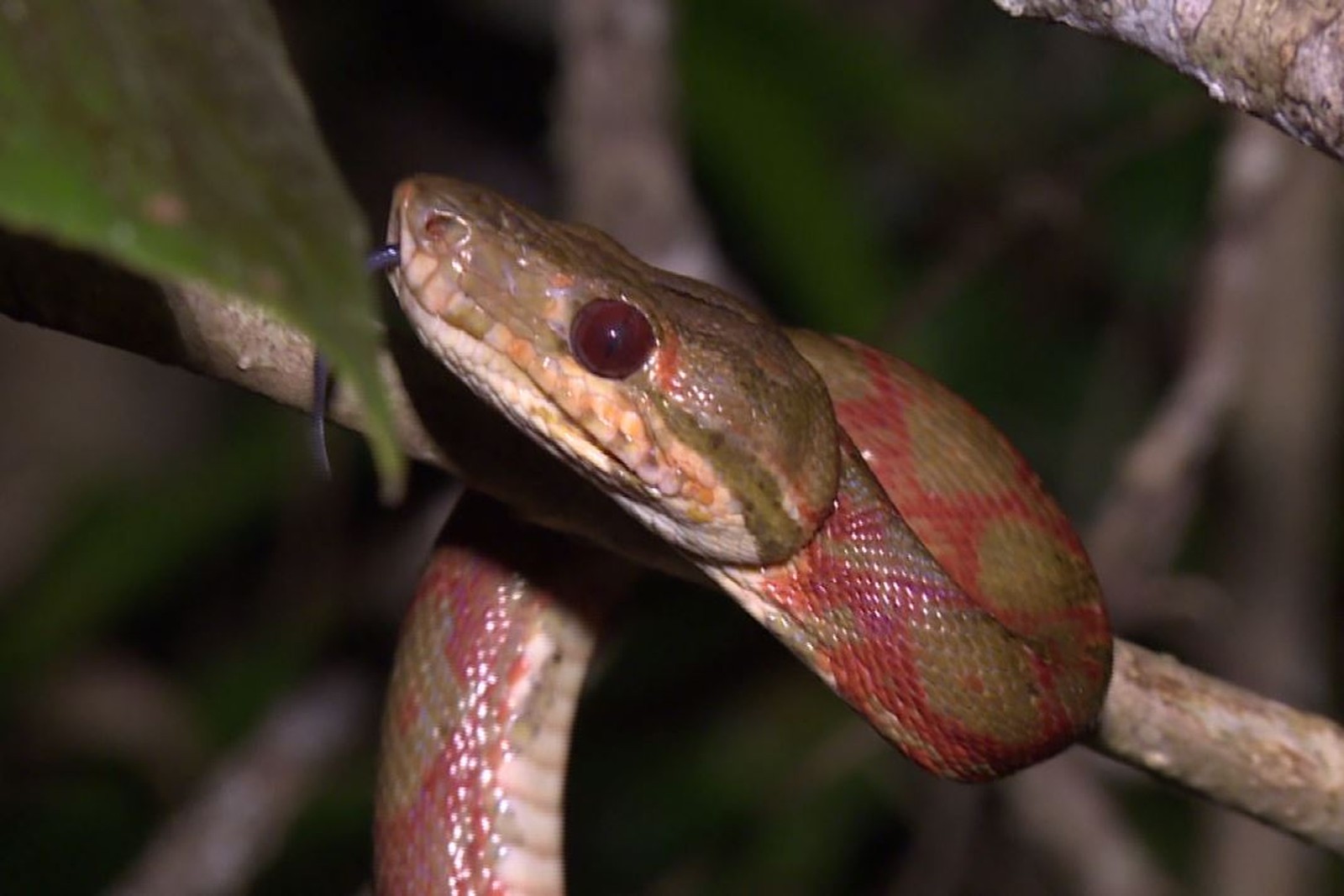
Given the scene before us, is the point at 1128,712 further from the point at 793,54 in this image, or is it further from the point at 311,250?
the point at 793,54

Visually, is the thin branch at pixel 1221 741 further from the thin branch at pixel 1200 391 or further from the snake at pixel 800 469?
the thin branch at pixel 1200 391

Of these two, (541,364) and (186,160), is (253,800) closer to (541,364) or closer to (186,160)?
(541,364)

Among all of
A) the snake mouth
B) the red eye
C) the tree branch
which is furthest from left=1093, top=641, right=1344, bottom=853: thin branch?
the red eye

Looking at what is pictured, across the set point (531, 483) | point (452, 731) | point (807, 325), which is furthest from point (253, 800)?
point (531, 483)

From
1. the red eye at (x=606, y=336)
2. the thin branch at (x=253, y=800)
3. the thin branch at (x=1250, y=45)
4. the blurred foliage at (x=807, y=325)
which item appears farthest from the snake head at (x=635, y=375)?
the thin branch at (x=253, y=800)

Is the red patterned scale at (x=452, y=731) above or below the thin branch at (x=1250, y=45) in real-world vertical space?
below

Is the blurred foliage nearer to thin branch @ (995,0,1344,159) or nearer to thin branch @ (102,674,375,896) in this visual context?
thin branch @ (102,674,375,896)

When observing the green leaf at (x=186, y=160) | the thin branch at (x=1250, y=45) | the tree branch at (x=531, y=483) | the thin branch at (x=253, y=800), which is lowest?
the thin branch at (x=253, y=800)

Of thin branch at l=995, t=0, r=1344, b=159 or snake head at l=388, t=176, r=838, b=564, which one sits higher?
thin branch at l=995, t=0, r=1344, b=159
